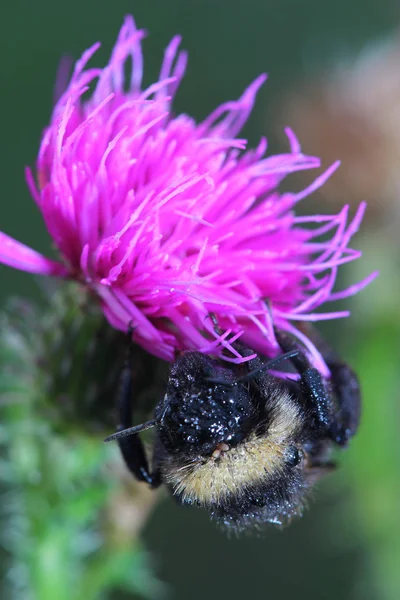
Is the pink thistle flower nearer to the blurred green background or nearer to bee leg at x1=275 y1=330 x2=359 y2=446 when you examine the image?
bee leg at x1=275 y1=330 x2=359 y2=446

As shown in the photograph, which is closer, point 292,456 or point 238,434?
point 238,434

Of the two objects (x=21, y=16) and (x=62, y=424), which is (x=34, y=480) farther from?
(x=21, y=16)

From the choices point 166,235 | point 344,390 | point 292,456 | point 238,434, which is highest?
point 166,235

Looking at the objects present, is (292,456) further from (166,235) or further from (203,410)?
(166,235)

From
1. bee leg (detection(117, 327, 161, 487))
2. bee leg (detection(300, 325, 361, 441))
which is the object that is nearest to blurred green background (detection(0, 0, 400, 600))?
bee leg (detection(117, 327, 161, 487))

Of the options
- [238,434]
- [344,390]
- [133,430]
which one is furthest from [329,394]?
[133,430]

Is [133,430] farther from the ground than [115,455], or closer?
farther from the ground

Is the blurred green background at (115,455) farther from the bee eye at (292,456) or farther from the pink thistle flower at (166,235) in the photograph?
the bee eye at (292,456)

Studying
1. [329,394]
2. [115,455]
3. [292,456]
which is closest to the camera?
[292,456]
